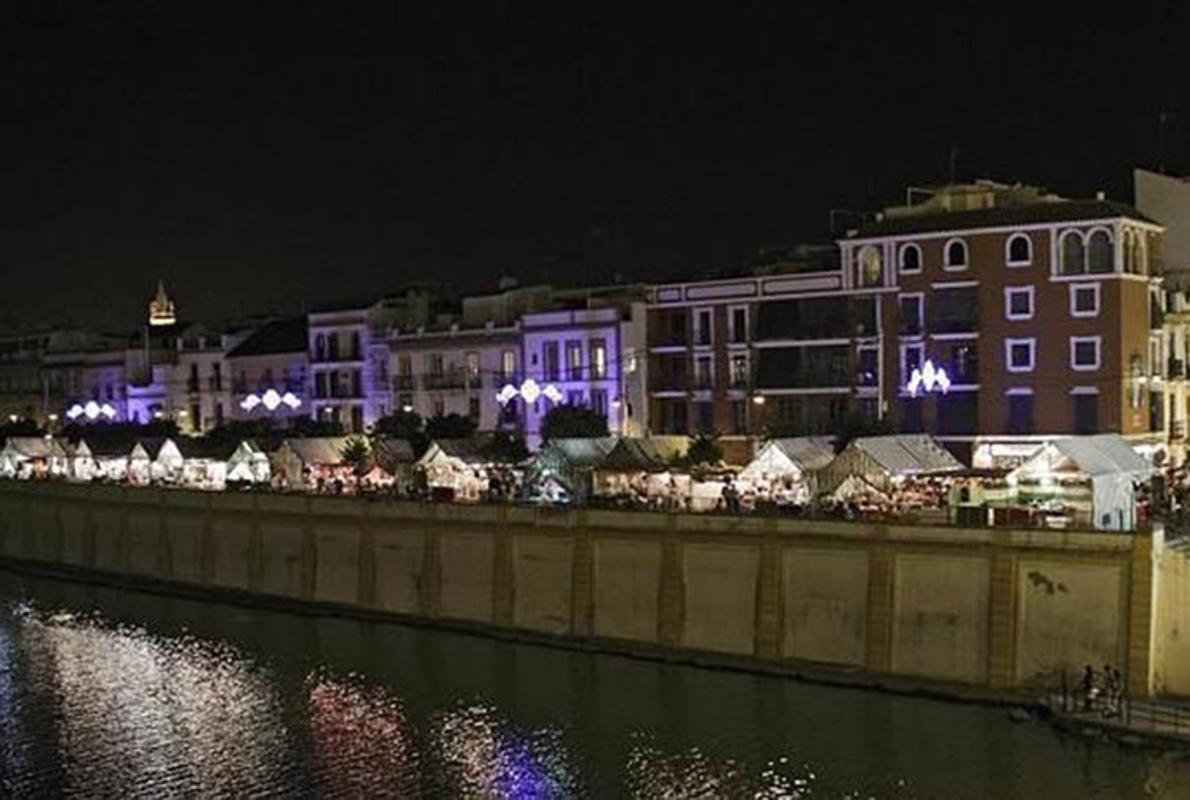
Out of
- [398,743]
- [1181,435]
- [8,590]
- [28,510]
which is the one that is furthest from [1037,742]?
[28,510]

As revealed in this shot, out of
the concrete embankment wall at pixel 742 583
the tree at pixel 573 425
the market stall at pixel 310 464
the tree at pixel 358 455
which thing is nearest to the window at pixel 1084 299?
the concrete embankment wall at pixel 742 583

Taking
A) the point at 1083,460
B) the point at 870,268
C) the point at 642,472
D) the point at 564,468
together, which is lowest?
the point at 642,472

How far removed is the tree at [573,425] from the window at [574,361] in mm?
7782

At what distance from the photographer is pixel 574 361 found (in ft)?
313

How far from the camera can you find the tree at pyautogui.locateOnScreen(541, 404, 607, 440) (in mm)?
85062

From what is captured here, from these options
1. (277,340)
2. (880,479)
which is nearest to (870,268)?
(880,479)

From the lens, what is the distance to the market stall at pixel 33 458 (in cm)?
11388

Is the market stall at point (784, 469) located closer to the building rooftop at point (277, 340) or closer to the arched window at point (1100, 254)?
the arched window at point (1100, 254)

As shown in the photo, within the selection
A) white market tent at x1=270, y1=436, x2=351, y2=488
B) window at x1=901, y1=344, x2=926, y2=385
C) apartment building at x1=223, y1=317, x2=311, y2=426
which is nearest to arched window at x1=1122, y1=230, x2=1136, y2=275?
window at x1=901, y1=344, x2=926, y2=385

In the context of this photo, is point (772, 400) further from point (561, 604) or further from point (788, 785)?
point (788, 785)

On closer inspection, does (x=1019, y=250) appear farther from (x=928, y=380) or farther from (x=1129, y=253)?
(x=928, y=380)

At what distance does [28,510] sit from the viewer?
4168 inches

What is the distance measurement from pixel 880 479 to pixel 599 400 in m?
33.3

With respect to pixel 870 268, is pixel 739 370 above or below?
below
